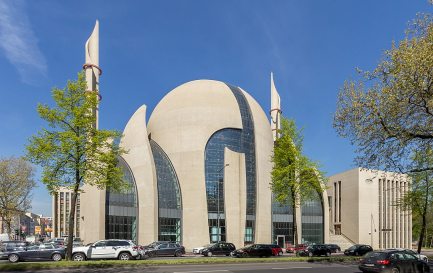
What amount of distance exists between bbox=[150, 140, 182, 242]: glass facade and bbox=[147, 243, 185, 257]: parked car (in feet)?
44.8

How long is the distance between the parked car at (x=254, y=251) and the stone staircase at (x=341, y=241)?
1440 inches

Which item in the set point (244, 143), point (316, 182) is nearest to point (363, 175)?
point (244, 143)

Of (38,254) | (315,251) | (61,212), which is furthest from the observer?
(61,212)

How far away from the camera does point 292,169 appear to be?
35.4 meters

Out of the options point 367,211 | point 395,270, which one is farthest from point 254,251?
point 367,211

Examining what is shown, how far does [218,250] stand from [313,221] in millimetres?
27819

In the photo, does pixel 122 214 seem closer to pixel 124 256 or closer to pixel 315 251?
pixel 124 256

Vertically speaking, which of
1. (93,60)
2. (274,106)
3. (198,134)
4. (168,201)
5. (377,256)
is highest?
(93,60)

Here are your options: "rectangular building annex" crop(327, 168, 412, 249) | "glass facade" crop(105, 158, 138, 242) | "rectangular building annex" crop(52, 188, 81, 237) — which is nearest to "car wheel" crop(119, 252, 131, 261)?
"glass facade" crop(105, 158, 138, 242)

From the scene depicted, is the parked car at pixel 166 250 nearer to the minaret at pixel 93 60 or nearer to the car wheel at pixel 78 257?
the car wheel at pixel 78 257

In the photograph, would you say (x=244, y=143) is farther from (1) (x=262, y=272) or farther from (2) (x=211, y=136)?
(1) (x=262, y=272)

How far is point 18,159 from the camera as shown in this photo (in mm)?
54125

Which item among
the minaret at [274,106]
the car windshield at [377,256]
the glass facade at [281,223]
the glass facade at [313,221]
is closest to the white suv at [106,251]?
the car windshield at [377,256]

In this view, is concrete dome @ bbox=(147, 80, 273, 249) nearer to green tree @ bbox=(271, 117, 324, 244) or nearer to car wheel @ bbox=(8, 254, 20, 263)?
green tree @ bbox=(271, 117, 324, 244)
